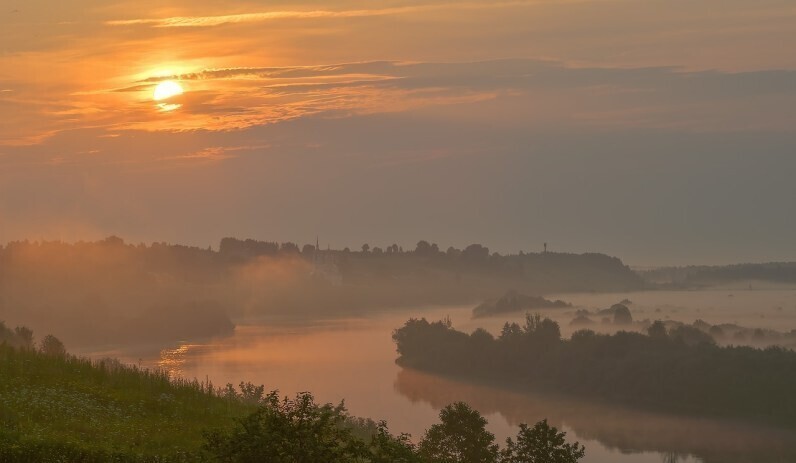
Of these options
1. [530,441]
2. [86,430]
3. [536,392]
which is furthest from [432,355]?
[86,430]

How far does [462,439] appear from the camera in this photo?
130 ft

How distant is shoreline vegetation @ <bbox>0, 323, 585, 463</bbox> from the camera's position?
81.3 feet

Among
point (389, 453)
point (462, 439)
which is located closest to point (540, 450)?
point (462, 439)

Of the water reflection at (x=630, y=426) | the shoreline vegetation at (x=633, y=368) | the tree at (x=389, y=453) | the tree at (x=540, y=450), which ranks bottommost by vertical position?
the water reflection at (x=630, y=426)

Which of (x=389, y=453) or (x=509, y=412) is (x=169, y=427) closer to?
(x=389, y=453)

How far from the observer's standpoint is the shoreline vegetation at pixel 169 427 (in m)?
24.8

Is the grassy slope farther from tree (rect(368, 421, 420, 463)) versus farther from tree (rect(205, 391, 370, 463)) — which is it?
tree (rect(368, 421, 420, 463))

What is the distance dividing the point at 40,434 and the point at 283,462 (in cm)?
622


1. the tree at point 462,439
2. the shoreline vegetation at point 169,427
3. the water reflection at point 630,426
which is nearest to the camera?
the shoreline vegetation at point 169,427

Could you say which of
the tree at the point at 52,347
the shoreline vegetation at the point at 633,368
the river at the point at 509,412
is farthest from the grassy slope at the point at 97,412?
the shoreline vegetation at the point at 633,368

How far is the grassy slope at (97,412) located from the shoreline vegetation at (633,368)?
125 meters

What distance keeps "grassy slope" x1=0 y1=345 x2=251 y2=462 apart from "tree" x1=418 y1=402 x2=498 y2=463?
317 inches

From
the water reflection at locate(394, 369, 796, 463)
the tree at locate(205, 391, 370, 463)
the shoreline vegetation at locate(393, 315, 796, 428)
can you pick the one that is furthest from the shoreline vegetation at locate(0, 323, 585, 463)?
the shoreline vegetation at locate(393, 315, 796, 428)

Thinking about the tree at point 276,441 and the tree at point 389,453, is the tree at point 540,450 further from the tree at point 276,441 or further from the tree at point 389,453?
the tree at point 276,441
